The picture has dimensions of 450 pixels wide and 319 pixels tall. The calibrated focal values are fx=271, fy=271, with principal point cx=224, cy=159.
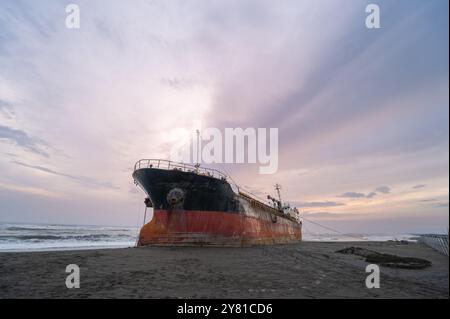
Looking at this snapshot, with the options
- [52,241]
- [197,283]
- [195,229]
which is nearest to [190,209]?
[195,229]

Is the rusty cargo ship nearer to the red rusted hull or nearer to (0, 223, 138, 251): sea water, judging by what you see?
the red rusted hull

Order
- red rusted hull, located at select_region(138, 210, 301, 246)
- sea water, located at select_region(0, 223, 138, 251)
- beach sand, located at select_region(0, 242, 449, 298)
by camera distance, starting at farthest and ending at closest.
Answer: sea water, located at select_region(0, 223, 138, 251), red rusted hull, located at select_region(138, 210, 301, 246), beach sand, located at select_region(0, 242, 449, 298)

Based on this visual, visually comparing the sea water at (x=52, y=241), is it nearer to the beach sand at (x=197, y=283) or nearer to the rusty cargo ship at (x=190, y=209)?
the rusty cargo ship at (x=190, y=209)

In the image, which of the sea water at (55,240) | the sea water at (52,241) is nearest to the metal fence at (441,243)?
the sea water at (55,240)

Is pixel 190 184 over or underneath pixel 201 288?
over

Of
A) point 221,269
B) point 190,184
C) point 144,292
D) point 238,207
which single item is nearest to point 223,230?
point 238,207

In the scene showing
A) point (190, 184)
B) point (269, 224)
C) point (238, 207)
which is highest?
point (190, 184)

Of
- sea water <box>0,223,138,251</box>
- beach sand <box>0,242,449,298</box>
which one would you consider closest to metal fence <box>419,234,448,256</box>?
beach sand <box>0,242,449,298</box>

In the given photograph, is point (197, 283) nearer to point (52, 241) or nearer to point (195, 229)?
point (195, 229)

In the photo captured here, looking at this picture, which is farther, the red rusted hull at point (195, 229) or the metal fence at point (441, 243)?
the metal fence at point (441, 243)

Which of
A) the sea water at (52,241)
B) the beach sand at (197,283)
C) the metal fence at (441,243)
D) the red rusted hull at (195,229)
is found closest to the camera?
the beach sand at (197,283)
